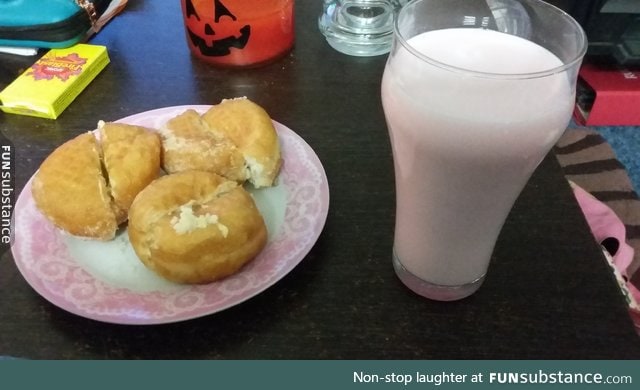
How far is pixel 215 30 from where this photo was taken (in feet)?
2.41

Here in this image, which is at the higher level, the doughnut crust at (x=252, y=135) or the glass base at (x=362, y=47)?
the doughnut crust at (x=252, y=135)

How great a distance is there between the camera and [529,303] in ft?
1.58

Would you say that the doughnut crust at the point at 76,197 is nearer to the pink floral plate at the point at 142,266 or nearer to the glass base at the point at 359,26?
the pink floral plate at the point at 142,266

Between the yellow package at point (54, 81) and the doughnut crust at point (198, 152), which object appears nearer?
the doughnut crust at point (198, 152)

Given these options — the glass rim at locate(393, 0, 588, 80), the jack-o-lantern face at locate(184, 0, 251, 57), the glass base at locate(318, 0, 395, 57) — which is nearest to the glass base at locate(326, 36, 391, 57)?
the glass base at locate(318, 0, 395, 57)

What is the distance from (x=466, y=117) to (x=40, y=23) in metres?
0.63

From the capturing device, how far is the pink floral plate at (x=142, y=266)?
0.44m

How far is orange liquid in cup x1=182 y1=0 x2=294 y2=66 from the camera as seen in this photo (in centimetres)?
71

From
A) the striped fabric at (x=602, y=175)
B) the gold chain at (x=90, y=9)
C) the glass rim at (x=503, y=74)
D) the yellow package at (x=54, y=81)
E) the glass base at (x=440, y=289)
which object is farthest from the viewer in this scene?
the striped fabric at (x=602, y=175)

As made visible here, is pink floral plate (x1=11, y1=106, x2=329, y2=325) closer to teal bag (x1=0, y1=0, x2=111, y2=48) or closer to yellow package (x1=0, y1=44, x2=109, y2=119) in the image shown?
yellow package (x1=0, y1=44, x2=109, y2=119)

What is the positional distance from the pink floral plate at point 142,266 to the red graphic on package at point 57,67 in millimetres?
222

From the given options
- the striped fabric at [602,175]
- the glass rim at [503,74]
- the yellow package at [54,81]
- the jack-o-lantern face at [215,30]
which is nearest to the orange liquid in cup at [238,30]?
the jack-o-lantern face at [215,30]

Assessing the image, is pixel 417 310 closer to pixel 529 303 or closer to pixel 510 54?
pixel 529 303

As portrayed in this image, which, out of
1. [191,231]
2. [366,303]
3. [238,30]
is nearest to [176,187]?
[191,231]
